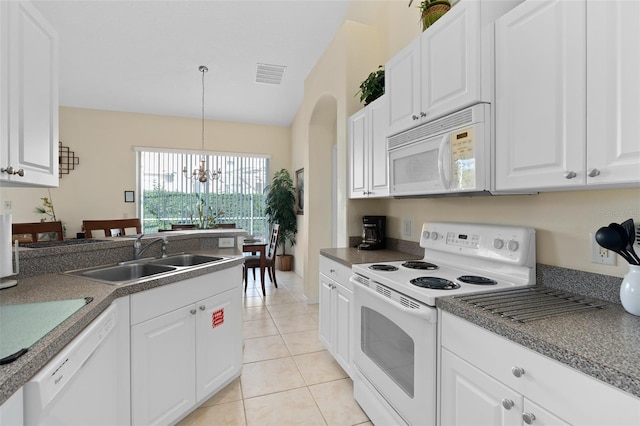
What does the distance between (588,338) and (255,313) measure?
3.31m

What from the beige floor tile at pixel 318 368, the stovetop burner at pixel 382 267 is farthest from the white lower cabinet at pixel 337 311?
the stovetop burner at pixel 382 267

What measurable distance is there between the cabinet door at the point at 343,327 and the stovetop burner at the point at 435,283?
0.63 metres

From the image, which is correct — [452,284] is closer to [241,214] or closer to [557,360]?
[557,360]

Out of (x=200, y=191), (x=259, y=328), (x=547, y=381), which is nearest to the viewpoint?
(x=547, y=381)

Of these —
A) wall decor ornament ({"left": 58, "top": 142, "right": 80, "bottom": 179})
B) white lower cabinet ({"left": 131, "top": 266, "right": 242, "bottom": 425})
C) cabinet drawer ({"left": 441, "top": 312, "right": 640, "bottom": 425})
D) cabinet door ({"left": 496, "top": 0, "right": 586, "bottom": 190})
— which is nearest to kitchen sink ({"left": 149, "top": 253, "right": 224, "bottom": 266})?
white lower cabinet ({"left": 131, "top": 266, "right": 242, "bottom": 425})

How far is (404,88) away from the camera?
1.98m

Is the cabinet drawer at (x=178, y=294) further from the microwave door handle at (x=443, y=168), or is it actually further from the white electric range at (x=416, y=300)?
the microwave door handle at (x=443, y=168)

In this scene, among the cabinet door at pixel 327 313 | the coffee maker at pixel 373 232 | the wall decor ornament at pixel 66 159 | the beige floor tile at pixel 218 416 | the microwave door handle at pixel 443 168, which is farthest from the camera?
the wall decor ornament at pixel 66 159

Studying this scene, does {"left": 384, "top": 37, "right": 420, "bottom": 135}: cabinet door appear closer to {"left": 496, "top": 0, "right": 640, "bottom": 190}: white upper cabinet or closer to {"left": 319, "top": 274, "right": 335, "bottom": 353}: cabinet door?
{"left": 496, "top": 0, "right": 640, "bottom": 190}: white upper cabinet

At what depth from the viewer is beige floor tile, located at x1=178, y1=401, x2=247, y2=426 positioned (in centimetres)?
182

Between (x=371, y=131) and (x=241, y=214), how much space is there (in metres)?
4.36

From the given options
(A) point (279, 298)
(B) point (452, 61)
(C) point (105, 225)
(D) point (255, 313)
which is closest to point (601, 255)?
(B) point (452, 61)

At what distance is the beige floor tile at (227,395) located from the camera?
2006 millimetres

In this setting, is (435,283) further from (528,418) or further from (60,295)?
(60,295)
